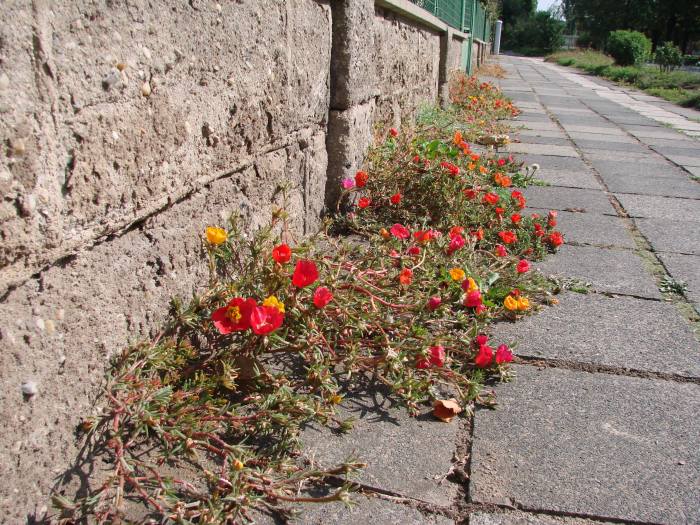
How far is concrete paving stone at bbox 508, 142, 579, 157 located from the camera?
563 centimetres

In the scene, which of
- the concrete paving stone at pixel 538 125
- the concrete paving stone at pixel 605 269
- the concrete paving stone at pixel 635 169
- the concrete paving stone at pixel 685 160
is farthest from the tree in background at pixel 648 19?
the concrete paving stone at pixel 605 269

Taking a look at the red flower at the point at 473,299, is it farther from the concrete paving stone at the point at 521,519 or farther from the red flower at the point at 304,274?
the concrete paving stone at the point at 521,519

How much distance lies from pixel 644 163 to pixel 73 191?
5.30 m

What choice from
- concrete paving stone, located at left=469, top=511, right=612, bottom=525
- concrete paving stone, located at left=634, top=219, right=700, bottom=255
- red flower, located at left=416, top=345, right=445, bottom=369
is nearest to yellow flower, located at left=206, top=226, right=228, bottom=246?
red flower, located at left=416, top=345, right=445, bottom=369

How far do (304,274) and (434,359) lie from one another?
17.4 inches

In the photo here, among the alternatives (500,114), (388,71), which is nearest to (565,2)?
(500,114)

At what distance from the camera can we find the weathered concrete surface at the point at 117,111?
3.54ft

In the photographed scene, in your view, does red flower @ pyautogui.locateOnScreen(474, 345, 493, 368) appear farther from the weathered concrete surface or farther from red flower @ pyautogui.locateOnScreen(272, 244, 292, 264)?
the weathered concrete surface

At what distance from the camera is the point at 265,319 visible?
1.58 meters

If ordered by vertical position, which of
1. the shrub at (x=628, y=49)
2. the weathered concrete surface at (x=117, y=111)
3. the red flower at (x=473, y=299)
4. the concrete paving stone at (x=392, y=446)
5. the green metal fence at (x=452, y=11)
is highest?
the shrub at (x=628, y=49)

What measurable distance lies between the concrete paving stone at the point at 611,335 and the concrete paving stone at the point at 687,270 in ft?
0.65

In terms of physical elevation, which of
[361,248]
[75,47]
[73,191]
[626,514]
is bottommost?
[626,514]

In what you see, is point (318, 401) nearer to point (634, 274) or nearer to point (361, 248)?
point (361, 248)

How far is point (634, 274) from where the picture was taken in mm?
2797
